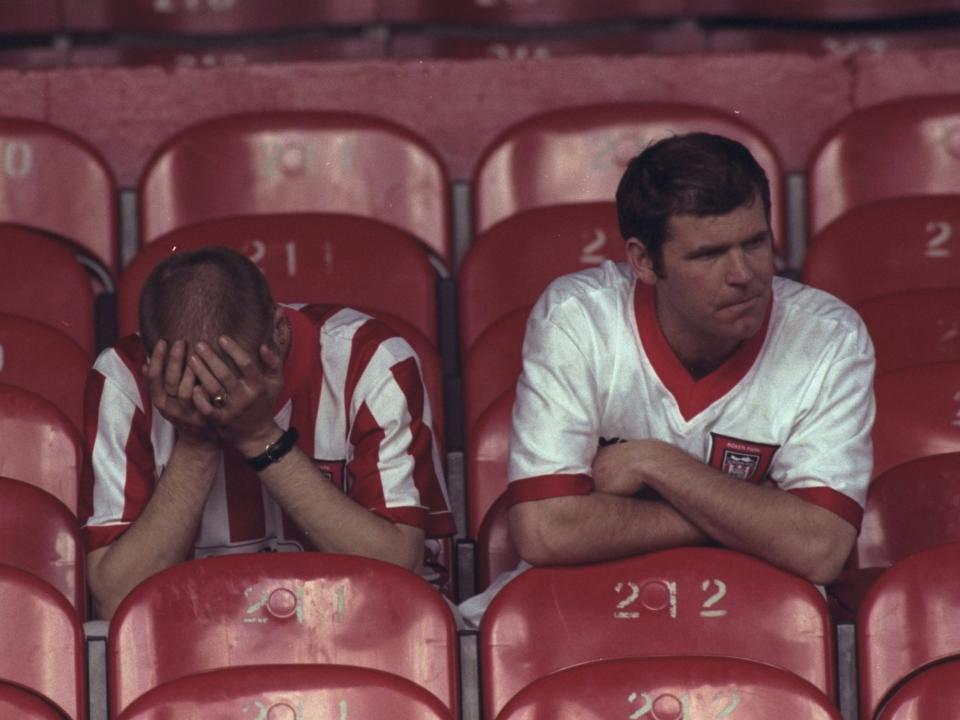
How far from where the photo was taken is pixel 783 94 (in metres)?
3.29

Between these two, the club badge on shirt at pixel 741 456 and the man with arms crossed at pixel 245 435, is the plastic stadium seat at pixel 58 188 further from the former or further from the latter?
the club badge on shirt at pixel 741 456

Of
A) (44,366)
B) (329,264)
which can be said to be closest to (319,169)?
(329,264)

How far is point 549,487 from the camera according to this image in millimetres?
2064

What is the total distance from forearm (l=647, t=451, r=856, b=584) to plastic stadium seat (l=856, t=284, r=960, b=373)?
539 millimetres

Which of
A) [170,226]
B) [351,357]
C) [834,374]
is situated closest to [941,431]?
[834,374]

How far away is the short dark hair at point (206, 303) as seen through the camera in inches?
81.2

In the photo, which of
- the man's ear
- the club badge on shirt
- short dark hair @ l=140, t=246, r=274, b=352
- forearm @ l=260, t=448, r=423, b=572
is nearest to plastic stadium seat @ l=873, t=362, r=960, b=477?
the club badge on shirt

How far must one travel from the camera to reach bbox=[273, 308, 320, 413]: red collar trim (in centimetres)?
220

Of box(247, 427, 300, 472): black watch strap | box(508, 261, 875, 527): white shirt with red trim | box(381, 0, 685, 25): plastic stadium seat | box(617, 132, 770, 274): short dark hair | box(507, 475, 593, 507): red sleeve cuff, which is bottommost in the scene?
box(507, 475, 593, 507): red sleeve cuff

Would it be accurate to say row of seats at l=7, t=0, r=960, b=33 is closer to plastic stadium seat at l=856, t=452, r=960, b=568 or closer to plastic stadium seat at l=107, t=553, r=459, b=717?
plastic stadium seat at l=856, t=452, r=960, b=568

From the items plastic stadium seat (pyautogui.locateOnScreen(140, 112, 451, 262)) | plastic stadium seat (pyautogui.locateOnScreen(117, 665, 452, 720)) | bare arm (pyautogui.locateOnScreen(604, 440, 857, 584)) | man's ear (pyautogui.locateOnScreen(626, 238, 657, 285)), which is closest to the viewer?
plastic stadium seat (pyautogui.locateOnScreen(117, 665, 452, 720))

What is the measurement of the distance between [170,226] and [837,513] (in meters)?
1.26

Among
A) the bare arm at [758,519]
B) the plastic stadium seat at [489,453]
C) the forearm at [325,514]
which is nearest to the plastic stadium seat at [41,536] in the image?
the forearm at [325,514]

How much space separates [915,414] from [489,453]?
505 mm
